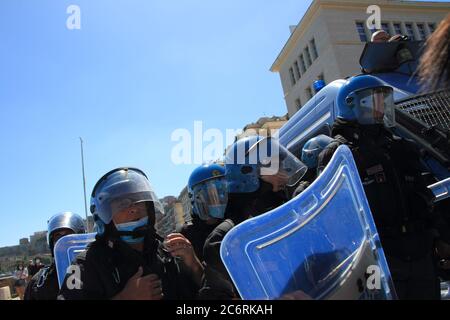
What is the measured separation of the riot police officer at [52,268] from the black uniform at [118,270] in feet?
4.48

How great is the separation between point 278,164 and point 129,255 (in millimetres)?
1380

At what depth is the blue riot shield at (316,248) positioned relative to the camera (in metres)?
1.24

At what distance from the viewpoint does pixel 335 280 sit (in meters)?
1.40

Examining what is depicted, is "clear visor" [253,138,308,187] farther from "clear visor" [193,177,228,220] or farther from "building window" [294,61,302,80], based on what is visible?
"building window" [294,61,302,80]

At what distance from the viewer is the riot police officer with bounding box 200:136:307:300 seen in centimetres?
195

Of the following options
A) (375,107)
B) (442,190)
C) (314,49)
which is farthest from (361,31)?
(442,190)

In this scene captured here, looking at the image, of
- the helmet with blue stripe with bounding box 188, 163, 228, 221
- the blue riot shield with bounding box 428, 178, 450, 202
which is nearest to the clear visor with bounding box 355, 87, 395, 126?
the blue riot shield with bounding box 428, 178, 450, 202

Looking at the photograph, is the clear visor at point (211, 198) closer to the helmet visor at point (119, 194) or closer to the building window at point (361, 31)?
the helmet visor at point (119, 194)

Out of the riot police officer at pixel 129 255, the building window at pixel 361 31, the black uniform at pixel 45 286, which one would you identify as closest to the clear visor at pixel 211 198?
the riot police officer at pixel 129 255

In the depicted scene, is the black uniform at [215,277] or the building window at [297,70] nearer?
the black uniform at [215,277]

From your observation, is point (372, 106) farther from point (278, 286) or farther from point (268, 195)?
point (278, 286)
